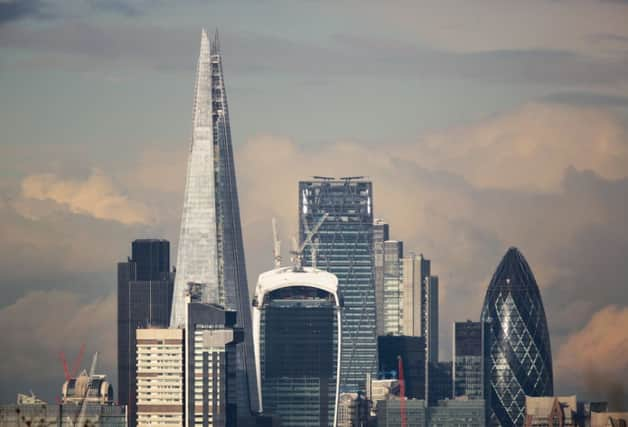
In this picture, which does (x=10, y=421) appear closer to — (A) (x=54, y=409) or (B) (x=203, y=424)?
(A) (x=54, y=409)

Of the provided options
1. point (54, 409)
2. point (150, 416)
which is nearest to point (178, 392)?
point (150, 416)

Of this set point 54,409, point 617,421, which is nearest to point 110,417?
point 54,409

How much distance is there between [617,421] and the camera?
18150cm

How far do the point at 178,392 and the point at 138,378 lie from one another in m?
3.77

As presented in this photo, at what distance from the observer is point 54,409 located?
→ 180750mm

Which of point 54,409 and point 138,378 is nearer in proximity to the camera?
point 54,409

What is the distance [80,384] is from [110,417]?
9.31 meters

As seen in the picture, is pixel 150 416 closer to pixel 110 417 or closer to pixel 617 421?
pixel 110 417

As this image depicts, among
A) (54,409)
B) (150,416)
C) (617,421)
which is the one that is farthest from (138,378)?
(617,421)

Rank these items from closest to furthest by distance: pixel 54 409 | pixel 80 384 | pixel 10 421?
pixel 10 421 → pixel 54 409 → pixel 80 384

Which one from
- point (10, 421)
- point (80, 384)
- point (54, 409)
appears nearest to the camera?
point (10, 421)

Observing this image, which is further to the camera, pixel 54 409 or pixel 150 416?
pixel 150 416

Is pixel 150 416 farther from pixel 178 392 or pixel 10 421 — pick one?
pixel 10 421

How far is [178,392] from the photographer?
650 ft
